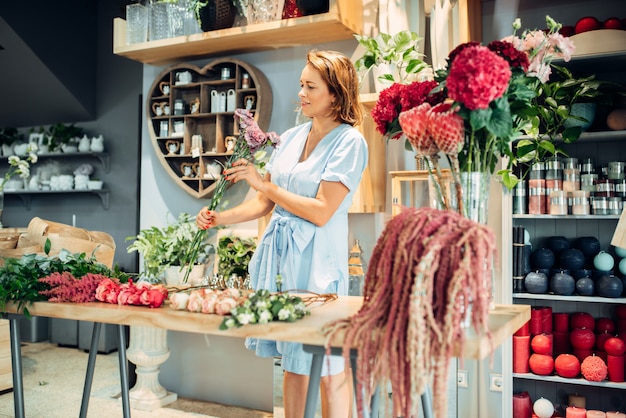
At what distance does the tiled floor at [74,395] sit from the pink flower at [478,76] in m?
2.05

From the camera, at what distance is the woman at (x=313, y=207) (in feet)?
6.43

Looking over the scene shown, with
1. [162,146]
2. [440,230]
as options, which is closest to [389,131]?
[440,230]

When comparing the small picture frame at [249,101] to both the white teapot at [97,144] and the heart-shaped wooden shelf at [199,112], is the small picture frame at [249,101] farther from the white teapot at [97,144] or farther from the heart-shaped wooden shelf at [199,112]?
the white teapot at [97,144]

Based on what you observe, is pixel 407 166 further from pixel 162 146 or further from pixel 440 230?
pixel 440 230

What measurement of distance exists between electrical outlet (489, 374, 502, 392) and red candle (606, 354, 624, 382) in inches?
18.5

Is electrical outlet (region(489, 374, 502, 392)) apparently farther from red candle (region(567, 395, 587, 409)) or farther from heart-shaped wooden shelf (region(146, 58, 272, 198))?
heart-shaped wooden shelf (region(146, 58, 272, 198))

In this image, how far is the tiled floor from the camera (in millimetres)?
3377

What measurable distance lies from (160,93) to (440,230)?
287cm

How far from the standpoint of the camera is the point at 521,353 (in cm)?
280

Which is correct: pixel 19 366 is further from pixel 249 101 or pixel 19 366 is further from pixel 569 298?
pixel 569 298

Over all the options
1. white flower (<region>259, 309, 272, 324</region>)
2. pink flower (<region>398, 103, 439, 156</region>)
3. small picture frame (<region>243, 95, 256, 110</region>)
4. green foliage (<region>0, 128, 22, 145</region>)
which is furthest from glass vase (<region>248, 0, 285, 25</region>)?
green foliage (<region>0, 128, 22, 145</region>)

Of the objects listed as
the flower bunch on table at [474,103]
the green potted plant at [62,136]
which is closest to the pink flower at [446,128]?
the flower bunch on table at [474,103]

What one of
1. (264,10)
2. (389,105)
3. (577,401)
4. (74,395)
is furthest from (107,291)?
(74,395)

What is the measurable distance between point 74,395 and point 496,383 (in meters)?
2.51
